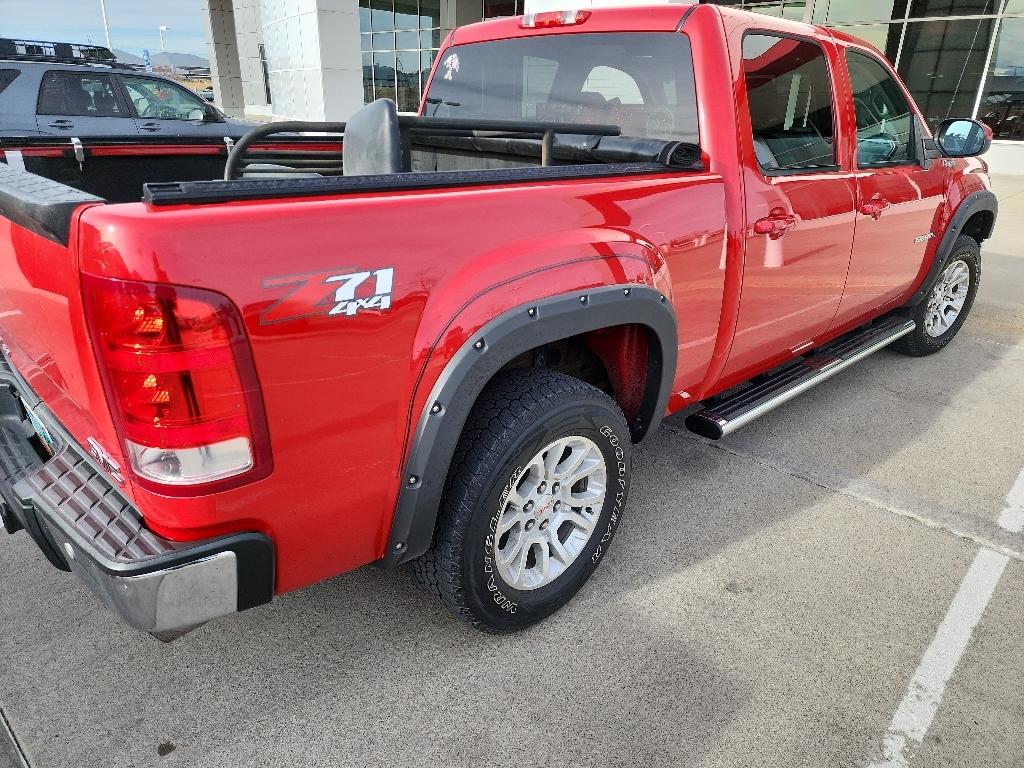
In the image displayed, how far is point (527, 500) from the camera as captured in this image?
2.10 metres

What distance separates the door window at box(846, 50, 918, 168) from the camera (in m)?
3.17

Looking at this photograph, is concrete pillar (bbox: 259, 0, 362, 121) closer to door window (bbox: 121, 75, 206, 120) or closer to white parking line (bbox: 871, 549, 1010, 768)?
door window (bbox: 121, 75, 206, 120)

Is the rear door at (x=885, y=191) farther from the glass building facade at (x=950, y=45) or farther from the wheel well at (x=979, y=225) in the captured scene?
the glass building facade at (x=950, y=45)

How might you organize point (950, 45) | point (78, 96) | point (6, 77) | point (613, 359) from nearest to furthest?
1. point (613, 359)
2. point (6, 77)
3. point (78, 96)
4. point (950, 45)

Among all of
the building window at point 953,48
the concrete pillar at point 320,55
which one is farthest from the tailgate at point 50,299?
the concrete pillar at point 320,55

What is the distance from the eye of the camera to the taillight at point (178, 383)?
50.6 inches

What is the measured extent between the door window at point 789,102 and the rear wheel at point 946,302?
173 centimetres

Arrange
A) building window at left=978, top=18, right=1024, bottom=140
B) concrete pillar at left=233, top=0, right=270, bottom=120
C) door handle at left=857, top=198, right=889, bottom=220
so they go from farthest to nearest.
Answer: concrete pillar at left=233, top=0, right=270, bottom=120 < building window at left=978, top=18, right=1024, bottom=140 < door handle at left=857, top=198, right=889, bottom=220

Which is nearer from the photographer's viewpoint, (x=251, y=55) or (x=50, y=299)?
(x=50, y=299)

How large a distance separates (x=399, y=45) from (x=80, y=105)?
50.3 ft

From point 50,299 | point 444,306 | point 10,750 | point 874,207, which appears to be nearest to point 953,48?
point 874,207

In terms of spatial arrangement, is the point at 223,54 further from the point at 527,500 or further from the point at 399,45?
the point at 527,500

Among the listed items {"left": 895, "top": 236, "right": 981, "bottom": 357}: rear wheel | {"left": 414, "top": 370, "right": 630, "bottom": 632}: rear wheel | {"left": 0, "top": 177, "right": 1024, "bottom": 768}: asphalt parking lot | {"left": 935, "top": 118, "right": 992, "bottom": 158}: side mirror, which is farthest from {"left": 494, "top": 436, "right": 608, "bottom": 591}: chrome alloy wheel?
{"left": 895, "top": 236, "right": 981, "bottom": 357}: rear wheel

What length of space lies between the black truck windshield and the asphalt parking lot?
157 centimetres
